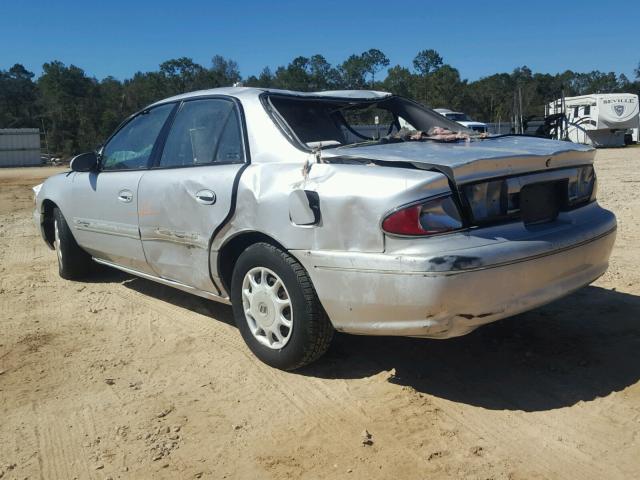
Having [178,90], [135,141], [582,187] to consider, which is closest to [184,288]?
[135,141]

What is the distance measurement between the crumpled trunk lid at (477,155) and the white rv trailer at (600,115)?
27.5 metres

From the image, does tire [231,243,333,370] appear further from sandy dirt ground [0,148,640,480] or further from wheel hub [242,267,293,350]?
sandy dirt ground [0,148,640,480]

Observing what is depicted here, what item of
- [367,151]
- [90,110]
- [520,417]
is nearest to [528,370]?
[520,417]

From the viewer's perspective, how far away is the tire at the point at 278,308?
10.1ft

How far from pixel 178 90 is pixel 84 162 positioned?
51.1 meters

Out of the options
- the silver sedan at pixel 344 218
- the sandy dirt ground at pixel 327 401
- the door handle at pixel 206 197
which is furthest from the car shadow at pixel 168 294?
the door handle at pixel 206 197

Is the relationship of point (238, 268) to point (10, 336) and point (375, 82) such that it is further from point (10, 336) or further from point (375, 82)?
point (375, 82)

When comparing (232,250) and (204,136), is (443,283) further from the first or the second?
(204,136)

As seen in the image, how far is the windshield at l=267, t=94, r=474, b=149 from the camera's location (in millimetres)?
3654

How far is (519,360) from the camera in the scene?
11.2 ft

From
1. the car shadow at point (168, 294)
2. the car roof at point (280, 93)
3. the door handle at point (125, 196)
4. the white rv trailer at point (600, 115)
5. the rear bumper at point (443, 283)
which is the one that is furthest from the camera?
the white rv trailer at point (600, 115)

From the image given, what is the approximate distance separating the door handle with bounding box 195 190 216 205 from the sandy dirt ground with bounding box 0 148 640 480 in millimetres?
977

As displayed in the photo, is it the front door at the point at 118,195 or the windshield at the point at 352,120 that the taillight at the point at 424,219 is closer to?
the windshield at the point at 352,120

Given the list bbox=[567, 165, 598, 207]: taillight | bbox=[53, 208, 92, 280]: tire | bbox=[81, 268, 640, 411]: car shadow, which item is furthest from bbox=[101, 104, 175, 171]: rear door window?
bbox=[567, 165, 598, 207]: taillight
